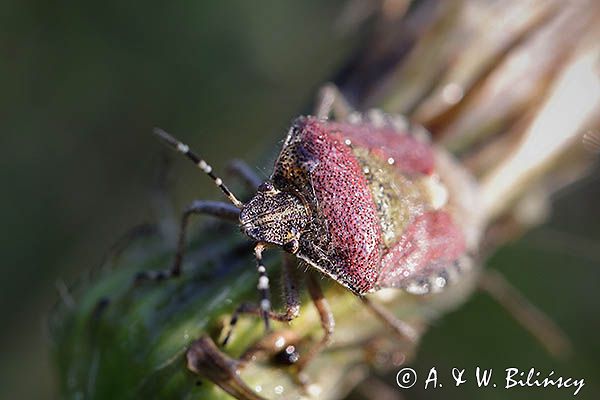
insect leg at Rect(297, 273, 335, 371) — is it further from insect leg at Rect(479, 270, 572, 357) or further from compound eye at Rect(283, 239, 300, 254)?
insect leg at Rect(479, 270, 572, 357)

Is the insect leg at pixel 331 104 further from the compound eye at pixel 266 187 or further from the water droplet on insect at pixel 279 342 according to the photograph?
the water droplet on insect at pixel 279 342

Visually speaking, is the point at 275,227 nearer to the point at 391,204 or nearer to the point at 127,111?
the point at 391,204

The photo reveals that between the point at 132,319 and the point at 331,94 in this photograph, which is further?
the point at 331,94

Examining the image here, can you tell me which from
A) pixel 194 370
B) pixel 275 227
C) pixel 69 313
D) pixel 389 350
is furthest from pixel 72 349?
pixel 389 350

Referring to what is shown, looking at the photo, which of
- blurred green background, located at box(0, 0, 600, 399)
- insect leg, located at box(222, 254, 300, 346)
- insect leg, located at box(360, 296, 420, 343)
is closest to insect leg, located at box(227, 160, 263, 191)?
insect leg, located at box(222, 254, 300, 346)

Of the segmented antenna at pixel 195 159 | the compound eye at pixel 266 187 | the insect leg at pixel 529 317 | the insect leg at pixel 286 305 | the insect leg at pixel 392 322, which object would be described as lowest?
the insect leg at pixel 529 317

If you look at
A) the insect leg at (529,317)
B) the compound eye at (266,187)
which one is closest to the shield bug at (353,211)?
the compound eye at (266,187)

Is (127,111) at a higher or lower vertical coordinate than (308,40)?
lower
